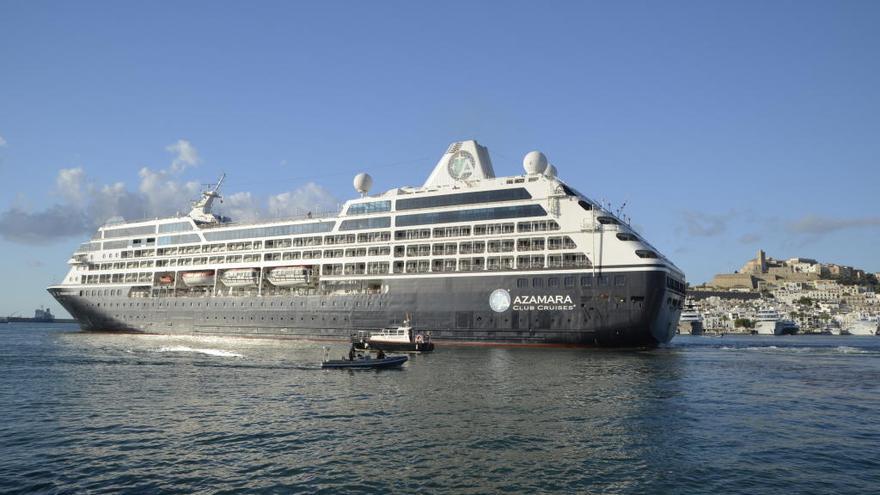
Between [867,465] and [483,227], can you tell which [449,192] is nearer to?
[483,227]

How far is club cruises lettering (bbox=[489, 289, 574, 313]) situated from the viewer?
4975cm

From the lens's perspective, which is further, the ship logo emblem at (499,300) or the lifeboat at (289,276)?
the lifeboat at (289,276)

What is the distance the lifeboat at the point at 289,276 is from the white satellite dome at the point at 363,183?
36.5ft

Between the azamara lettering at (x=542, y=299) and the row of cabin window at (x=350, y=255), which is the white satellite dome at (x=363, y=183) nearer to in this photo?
the row of cabin window at (x=350, y=255)

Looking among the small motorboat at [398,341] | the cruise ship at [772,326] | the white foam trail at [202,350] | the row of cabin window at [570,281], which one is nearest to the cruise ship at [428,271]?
the row of cabin window at [570,281]

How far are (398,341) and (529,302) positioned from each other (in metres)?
12.3

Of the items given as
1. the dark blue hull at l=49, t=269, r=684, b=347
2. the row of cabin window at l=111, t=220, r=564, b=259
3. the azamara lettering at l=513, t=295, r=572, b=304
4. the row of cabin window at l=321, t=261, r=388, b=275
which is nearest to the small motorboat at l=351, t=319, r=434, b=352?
the dark blue hull at l=49, t=269, r=684, b=347

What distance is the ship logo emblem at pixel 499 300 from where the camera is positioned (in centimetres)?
5181

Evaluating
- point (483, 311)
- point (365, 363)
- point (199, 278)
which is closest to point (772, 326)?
point (483, 311)

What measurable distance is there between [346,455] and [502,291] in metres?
35.7

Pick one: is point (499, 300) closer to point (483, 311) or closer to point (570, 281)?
point (483, 311)

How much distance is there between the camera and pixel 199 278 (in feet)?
238

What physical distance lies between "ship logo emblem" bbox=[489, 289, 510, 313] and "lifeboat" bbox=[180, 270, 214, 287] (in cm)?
3885

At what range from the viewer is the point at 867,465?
17188 millimetres
